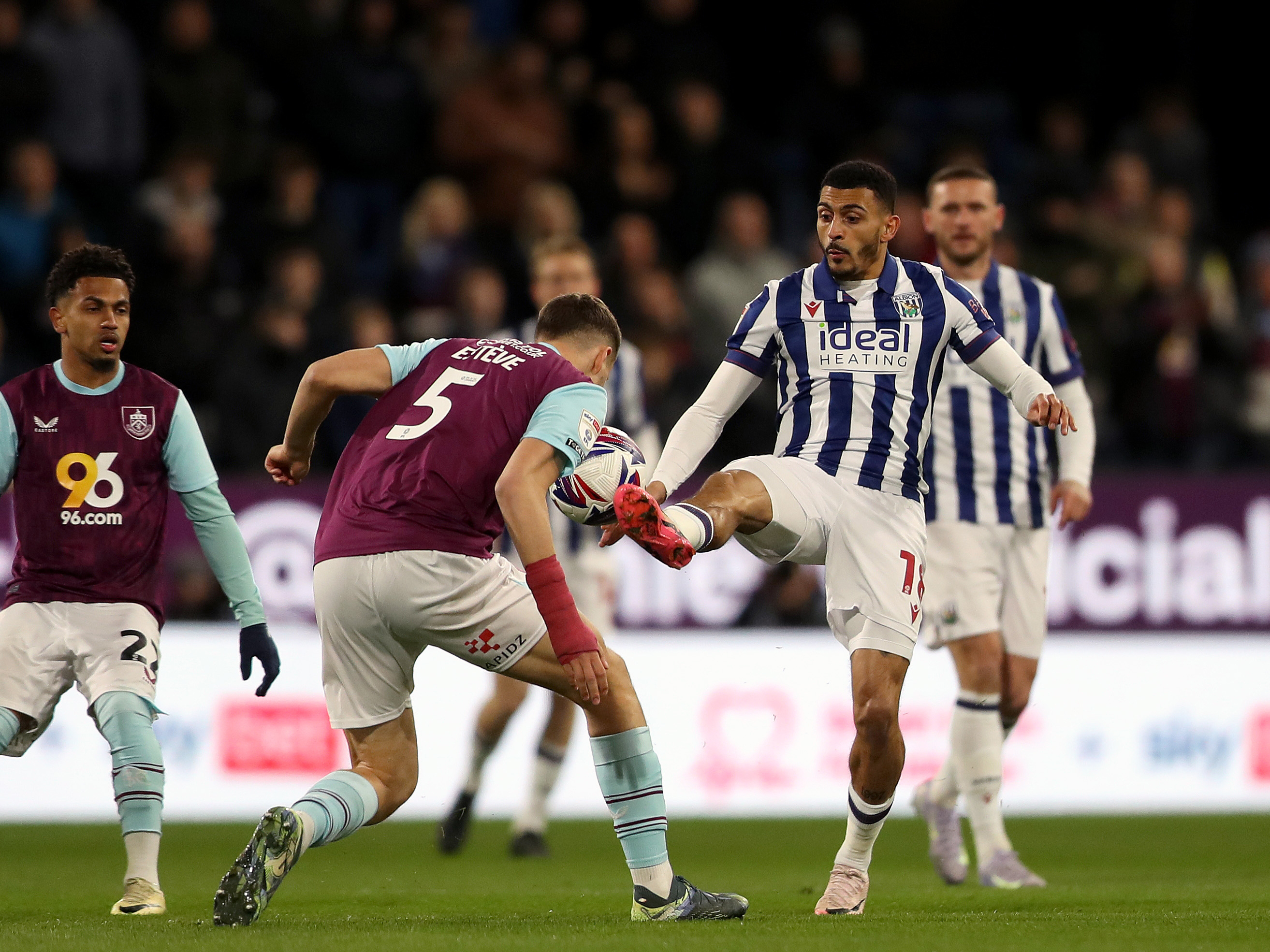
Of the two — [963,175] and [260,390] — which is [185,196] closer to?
[260,390]

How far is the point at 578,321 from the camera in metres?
5.69

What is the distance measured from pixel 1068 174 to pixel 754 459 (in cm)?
898

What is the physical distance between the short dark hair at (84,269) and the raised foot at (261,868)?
78.4 inches

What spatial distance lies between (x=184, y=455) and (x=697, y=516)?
177 cm

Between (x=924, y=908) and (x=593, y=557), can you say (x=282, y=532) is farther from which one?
(x=924, y=908)

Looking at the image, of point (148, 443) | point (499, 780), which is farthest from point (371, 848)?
point (148, 443)

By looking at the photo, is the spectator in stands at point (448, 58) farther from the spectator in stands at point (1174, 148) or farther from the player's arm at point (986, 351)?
the player's arm at point (986, 351)

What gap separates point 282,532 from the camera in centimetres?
1044

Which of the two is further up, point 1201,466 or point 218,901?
point 1201,466

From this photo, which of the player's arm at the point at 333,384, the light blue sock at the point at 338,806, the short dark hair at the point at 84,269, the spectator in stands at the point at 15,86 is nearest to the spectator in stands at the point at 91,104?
the spectator in stands at the point at 15,86

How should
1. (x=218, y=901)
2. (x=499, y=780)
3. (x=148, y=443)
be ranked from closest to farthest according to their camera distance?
(x=218, y=901) < (x=148, y=443) < (x=499, y=780)

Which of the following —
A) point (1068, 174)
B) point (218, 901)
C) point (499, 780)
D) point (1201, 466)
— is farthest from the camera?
point (1068, 174)

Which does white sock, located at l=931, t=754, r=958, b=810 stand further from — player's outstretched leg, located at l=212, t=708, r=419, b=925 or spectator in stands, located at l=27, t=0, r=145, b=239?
spectator in stands, located at l=27, t=0, r=145, b=239

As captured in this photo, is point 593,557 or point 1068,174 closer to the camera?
point 593,557
